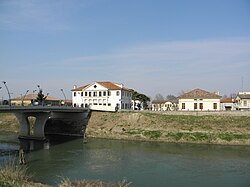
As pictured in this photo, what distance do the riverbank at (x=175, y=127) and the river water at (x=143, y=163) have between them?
3.82 meters

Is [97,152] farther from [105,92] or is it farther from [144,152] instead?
[105,92]

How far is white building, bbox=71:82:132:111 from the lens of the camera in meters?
82.2

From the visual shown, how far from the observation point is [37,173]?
3073cm

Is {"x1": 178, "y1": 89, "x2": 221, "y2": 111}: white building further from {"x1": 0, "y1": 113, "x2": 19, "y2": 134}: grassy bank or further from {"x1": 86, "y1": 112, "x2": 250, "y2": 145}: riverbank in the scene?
{"x1": 0, "y1": 113, "x2": 19, "y2": 134}: grassy bank

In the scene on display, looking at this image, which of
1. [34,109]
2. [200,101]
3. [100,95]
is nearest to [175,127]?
[200,101]

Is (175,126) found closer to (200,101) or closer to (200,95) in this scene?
(200,101)

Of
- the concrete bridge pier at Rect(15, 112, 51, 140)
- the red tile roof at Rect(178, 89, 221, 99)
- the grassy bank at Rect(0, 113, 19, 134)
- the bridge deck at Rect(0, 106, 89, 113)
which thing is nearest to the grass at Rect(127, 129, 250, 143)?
the bridge deck at Rect(0, 106, 89, 113)

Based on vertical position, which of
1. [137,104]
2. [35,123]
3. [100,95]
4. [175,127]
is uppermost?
[100,95]

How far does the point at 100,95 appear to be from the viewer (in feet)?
274

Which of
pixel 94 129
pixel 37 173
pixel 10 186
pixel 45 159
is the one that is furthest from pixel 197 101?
pixel 10 186

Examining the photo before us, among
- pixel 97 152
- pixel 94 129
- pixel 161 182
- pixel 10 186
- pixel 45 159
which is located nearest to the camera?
pixel 10 186

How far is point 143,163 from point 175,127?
2239cm

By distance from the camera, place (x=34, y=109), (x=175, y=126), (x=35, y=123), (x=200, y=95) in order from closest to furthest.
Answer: (x=34, y=109) → (x=175, y=126) → (x=35, y=123) → (x=200, y=95)

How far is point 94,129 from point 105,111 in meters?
8.58
